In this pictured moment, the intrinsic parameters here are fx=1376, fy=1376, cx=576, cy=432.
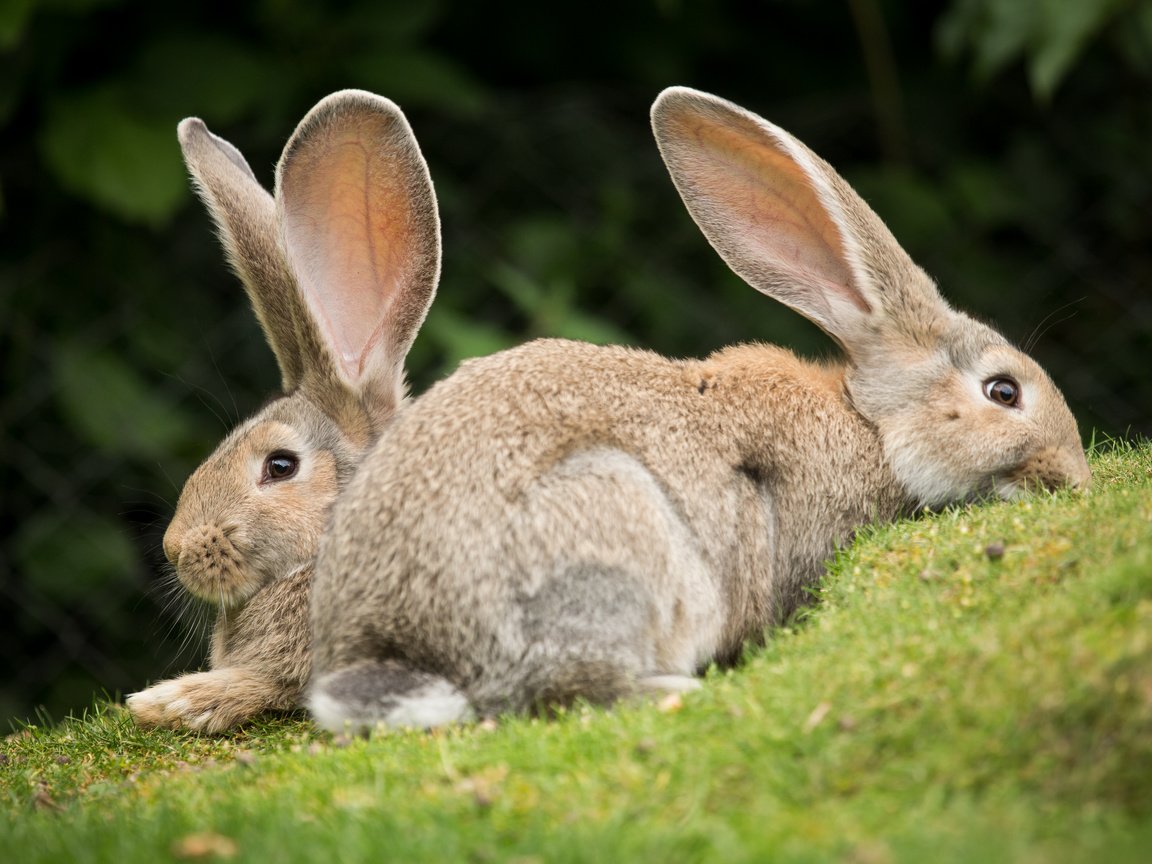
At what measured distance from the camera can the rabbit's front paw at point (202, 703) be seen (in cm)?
473

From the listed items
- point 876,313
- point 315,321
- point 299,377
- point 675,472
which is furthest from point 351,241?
point 876,313

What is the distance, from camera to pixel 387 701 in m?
3.99

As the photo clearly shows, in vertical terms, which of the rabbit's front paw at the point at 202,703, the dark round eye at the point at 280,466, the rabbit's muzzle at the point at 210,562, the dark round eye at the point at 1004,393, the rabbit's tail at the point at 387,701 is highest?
the dark round eye at the point at 1004,393

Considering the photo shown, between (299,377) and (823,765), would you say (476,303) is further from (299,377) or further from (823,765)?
(823,765)

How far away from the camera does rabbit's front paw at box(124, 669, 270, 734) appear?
4734 millimetres

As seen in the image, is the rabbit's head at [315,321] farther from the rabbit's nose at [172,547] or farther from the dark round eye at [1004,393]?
the dark round eye at [1004,393]

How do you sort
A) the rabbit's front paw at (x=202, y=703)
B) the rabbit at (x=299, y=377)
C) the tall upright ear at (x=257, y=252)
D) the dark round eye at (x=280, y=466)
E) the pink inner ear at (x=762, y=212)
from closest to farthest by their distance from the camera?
the rabbit's front paw at (x=202, y=703) → the rabbit at (x=299, y=377) → the dark round eye at (x=280, y=466) → the pink inner ear at (x=762, y=212) → the tall upright ear at (x=257, y=252)

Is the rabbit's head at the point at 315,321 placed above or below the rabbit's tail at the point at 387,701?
above

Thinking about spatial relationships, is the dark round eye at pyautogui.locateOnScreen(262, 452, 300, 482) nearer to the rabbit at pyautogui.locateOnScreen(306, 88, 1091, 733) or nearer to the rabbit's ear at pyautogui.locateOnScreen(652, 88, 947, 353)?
the rabbit at pyautogui.locateOnScreen(306, 88, 1091, 733)

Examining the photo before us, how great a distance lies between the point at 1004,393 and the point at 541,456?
196 centimetres

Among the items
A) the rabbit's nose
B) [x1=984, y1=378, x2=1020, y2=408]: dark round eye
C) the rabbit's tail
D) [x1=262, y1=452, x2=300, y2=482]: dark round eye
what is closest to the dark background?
the rabbit's nose

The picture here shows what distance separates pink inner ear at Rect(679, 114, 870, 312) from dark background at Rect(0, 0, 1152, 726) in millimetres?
1719

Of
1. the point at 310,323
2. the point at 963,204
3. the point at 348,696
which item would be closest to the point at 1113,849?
Answer: the point at 348,696

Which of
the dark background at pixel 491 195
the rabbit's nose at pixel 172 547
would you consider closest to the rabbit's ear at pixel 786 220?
the dark background at pixel 491 195
